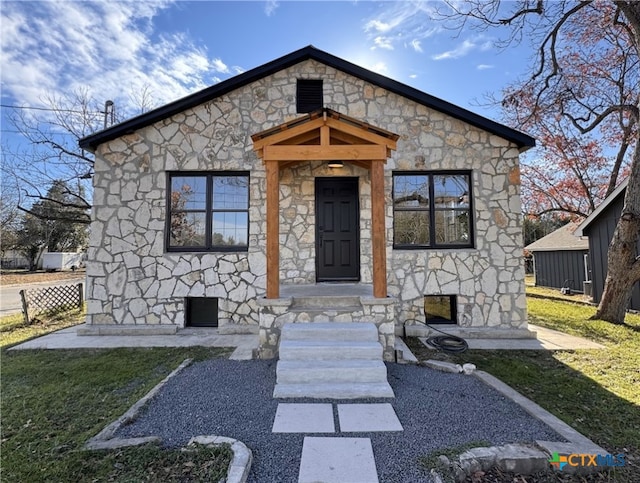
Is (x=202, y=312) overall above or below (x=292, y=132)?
below

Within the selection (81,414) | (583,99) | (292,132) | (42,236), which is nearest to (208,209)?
(292,132)

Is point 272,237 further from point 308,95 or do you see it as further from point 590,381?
point 590,381

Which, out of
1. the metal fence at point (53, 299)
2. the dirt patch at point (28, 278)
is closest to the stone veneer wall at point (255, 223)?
the metal fence at point (53, 299)

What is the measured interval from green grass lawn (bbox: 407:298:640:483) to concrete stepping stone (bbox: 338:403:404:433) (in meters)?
1.53

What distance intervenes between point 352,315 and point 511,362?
8.04 ft

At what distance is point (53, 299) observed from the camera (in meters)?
8.23

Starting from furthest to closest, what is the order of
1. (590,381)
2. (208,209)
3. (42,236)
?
1. (42,236)
2. (208,209)
3. (590,381)

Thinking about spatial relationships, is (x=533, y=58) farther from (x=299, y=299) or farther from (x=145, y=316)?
(x=145, y=316)

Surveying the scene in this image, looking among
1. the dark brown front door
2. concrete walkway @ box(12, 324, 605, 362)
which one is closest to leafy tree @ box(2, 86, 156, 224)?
concrete walkway @ box(12, 324, 605, 362)

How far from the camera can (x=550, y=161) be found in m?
12.2

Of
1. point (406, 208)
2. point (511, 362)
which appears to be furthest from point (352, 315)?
point (406, 208)

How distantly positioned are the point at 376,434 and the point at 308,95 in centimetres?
617

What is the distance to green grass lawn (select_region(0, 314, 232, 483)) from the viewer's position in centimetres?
211

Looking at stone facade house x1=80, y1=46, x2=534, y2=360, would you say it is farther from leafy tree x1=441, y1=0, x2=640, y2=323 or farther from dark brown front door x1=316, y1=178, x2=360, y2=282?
leafy tree x1=441, y1=0, x2=640, y2=323
